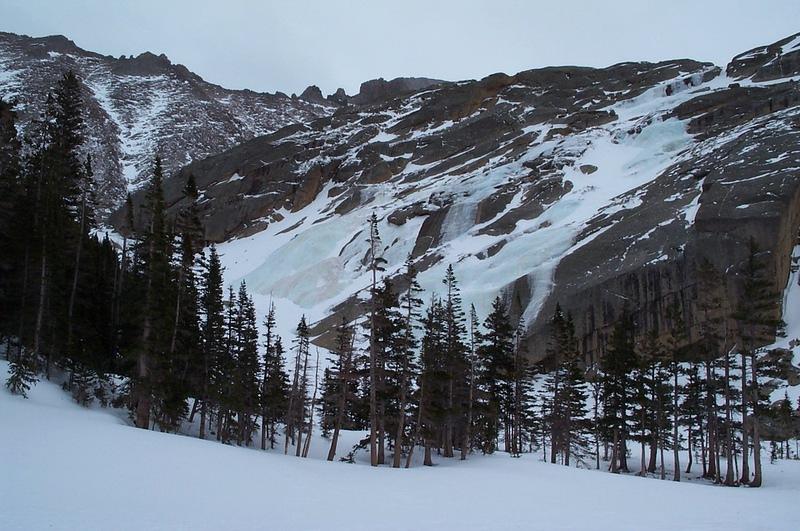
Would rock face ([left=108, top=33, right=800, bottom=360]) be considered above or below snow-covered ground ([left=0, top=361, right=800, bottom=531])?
above

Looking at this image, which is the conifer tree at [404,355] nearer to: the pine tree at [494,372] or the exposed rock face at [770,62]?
the pine tree at [494,372]

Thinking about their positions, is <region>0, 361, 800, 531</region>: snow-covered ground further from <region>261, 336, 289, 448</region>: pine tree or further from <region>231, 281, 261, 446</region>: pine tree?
<region>261, 336, 289, 448</region>: pine tree

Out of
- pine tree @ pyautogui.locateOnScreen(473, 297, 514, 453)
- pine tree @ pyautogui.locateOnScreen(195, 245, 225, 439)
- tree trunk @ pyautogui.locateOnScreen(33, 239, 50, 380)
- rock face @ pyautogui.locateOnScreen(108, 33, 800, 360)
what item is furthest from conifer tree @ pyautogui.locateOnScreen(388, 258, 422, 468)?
rock face @ pyautogui.locateOnScreen(108, 33, 800, 360)

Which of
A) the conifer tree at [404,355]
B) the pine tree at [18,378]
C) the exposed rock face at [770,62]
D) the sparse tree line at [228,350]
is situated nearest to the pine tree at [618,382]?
the sparse tree line at [228,350]

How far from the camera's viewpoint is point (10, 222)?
2719 centimetres

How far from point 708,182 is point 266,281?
6393 cm

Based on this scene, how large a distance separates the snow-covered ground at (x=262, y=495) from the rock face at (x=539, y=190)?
1313 inches

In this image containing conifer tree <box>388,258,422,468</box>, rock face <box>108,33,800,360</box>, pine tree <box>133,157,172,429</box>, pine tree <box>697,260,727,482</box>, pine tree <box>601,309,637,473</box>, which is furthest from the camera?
rock face <box>108,33,800,360</box>

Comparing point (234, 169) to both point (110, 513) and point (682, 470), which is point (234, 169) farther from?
point (110, 513)

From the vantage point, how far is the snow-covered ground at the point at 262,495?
31.5ft

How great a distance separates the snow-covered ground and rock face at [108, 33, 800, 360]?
33.3 meters

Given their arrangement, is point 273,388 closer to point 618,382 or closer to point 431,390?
point 431,390

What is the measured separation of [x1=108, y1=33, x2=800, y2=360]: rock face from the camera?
161 ft

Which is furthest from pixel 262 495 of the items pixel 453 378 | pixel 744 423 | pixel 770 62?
pixel 770 62
